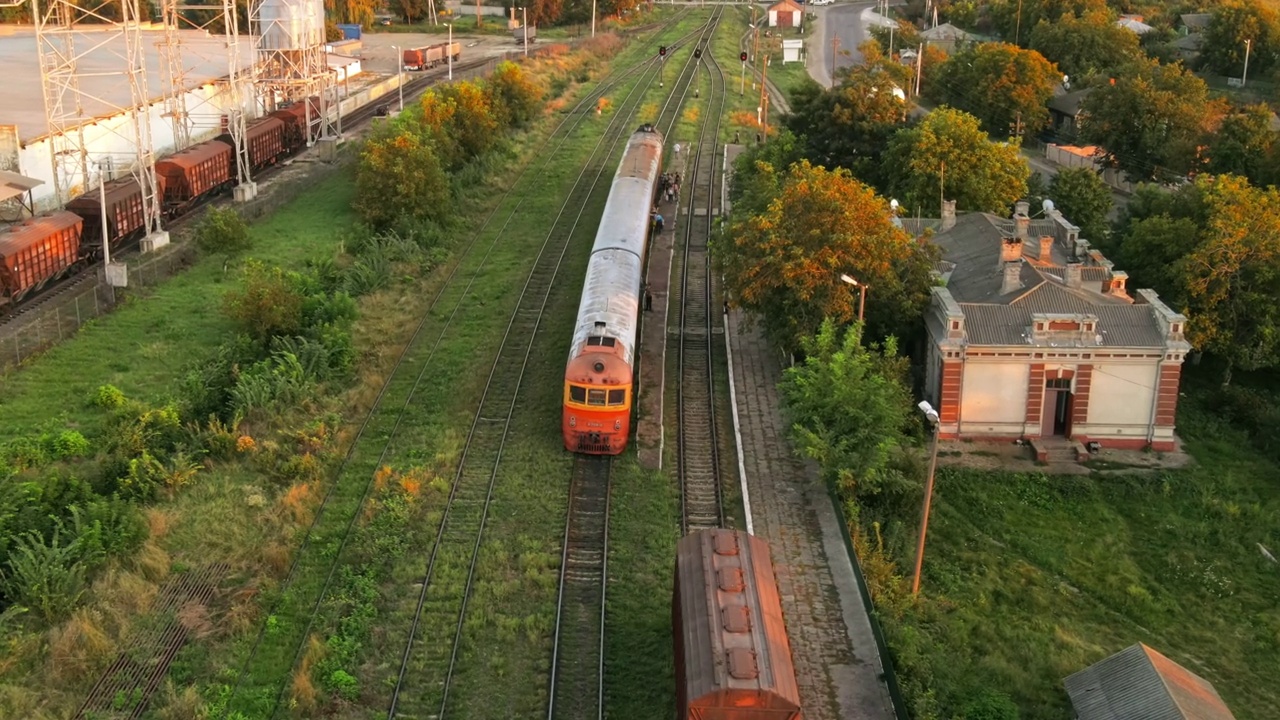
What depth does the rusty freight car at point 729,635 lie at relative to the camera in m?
17.8

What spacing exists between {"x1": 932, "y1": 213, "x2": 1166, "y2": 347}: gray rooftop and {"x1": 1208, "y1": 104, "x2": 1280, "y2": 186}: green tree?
15.5 m

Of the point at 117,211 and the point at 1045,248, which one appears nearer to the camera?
the point at 1045,248

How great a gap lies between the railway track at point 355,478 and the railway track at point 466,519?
2052 millimetres

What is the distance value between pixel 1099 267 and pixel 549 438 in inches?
708

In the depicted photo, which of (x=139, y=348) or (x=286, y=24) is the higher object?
(x=286, y=24)

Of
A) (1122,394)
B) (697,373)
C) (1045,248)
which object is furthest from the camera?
(1045,248)

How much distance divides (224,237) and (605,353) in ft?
77.7

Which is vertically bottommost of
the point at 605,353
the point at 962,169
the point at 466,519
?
the point at 466,519

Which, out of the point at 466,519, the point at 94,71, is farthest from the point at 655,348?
the point at 94,71

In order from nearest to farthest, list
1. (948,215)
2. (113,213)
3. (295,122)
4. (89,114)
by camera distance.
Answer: (948,215) < (113,213) < (89,114) < (295,122)

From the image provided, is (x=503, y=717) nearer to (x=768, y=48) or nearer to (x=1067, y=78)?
(x=1067, y=78)

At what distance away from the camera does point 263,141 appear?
59.4 meters

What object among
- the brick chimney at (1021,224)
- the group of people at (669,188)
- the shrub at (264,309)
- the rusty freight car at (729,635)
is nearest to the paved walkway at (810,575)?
the rusty freight car at (729,635)

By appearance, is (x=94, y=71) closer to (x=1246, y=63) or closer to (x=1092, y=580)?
(x=1092, y=580)
